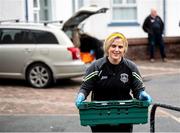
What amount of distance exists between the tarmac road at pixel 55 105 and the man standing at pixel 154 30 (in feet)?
11.0

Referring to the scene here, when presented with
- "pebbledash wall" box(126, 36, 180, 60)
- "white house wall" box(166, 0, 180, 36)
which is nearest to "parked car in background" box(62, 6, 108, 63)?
"pebbledash wall" box(126, 36, 180, 60)

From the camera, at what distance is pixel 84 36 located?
60.4 ft

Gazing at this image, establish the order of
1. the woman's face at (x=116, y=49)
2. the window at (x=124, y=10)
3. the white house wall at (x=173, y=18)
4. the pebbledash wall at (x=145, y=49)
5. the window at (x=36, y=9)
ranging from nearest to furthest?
the woman's face at (x=116, y=49)
the window at (x=36, y=9)
the pebbledash wall at (x=145, y=49)
the white house wall at (x=173, y=18)
the window at (x=124, y=10)

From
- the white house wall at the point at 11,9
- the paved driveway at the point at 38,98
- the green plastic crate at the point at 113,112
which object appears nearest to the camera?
the green plastic crate at the point at 113,112

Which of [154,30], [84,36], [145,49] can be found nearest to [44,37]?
[84,36]

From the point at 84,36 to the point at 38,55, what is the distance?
14.4 feet

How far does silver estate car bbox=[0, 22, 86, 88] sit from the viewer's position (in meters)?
14.2

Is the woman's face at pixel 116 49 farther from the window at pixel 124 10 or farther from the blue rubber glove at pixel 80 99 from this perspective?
the window at pixel 124 10

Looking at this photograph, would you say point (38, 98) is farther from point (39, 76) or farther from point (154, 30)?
point (154, 30)

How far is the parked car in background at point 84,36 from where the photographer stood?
57.1 feet

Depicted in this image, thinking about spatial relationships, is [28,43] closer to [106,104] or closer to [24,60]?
[24,60]

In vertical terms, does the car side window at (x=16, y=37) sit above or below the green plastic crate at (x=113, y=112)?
above

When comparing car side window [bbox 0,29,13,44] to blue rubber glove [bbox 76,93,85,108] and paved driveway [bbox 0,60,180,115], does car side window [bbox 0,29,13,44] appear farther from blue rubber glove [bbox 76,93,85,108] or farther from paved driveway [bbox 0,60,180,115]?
blue rubber glove [bbox 76,93,85,108]

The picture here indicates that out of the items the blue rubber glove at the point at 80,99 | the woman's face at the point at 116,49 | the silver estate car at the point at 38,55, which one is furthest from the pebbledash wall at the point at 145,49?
the blue rubber glove at the point at 80,99
